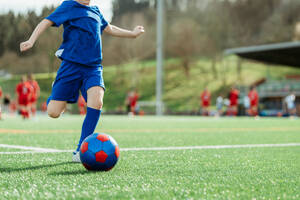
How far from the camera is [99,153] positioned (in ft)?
12.2

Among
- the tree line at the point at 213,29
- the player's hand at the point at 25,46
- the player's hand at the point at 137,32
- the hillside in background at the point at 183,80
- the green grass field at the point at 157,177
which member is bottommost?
the green grass field at the point at 157,177

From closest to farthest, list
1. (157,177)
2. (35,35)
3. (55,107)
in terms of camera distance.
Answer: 1. (157,177)
2. (35,35)
3. (55,107)

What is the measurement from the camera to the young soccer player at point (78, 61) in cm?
452

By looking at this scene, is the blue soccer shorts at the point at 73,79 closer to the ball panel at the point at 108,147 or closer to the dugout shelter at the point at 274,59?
the ball panel at the point at 108,147

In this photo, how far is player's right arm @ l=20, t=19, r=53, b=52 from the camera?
432cm

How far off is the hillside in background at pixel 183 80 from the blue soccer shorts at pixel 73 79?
4033cm

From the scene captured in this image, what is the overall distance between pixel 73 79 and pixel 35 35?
0.59 meters

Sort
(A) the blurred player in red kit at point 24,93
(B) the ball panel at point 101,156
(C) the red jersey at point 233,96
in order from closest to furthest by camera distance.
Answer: (B) the ball panel at point 101,156 < (A) the blurred player in red kit at point 24,93 < (C) the red jersey at point 233,96

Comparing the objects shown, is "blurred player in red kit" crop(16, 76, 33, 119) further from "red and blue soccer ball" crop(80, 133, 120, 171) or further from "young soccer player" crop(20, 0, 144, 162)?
"red and blue soccer ball" crop(80, 133, 120, 171)

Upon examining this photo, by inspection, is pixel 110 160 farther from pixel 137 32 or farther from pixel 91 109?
pixel 137 32

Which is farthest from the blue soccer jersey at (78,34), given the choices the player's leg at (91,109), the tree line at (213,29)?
the tree line at (213,29)

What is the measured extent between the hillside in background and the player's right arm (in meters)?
40.5

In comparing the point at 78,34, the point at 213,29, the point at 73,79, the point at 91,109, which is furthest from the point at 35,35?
the point at 213,29

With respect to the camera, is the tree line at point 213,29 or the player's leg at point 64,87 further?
the tree line at point 213,29
